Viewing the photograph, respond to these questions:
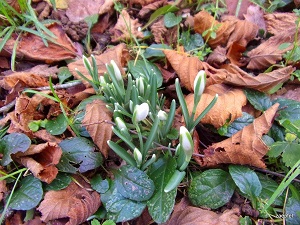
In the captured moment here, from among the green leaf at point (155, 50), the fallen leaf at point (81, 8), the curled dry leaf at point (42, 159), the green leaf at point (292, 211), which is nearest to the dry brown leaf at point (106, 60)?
the green leaf at point (155, 50)

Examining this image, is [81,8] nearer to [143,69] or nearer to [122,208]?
[143,69]

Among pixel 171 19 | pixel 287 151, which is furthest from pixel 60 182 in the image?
pixel 171 19

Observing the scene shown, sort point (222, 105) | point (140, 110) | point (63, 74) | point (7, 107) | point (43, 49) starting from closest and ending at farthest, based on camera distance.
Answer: point (140, 110), point (222, 105), point (7, 107), point (63, 74), point (43, 49)

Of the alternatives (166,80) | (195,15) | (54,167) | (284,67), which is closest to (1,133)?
(54,167)

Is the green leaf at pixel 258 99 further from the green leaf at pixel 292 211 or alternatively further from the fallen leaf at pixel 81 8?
the fallen leaf at pixel 81 8

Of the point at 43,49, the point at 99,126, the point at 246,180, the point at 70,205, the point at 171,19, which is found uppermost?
the point at 171,19

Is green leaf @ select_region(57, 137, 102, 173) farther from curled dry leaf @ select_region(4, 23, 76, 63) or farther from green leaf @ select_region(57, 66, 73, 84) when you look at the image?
curled dry leaf @ select_region(4, 23, 76, 63)

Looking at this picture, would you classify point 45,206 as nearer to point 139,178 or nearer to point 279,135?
point 139,178
